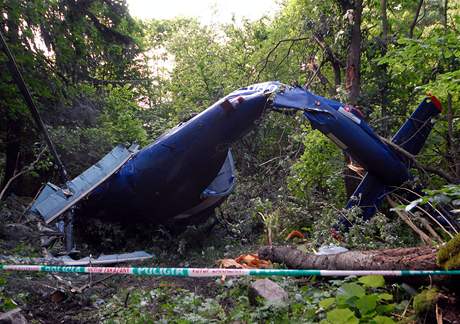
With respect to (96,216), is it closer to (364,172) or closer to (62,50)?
(62,50)

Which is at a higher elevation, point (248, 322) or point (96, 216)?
point (96, 216)

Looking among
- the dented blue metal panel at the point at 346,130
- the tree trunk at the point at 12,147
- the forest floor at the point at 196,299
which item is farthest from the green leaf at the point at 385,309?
the tree trunk at the point at 12,147

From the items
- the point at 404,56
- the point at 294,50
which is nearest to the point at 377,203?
the point at 404,56

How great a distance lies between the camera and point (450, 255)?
2754mm

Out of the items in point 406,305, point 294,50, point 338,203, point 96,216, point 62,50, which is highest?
point 62,50

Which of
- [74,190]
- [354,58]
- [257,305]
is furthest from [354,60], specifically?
[257,305]

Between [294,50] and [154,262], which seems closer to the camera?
[154,262]

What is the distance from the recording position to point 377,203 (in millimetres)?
6414

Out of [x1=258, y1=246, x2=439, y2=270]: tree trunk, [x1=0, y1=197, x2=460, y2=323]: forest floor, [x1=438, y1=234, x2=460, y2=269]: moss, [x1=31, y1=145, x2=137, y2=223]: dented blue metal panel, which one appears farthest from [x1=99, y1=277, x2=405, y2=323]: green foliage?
[x1=31, y1=145, x2=137, y2=223]: dented blue metal panel

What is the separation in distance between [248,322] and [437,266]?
52.6 inches

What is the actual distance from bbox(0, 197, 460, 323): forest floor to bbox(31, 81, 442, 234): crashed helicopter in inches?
43.0

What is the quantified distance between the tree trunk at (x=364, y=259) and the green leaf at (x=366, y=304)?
1.47 feet

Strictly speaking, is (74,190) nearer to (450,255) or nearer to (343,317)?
(343,317)

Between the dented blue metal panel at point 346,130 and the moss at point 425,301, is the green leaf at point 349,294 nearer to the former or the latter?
the moss at point 425,301
